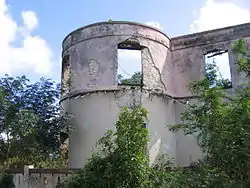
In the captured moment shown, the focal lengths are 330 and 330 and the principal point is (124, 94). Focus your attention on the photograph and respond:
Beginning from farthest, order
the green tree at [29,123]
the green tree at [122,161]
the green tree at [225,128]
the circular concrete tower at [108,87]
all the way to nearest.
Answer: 1. the circular concrete tower at [108,87]
2. the green tree at [29,123]
3. the green tree at [122,161]
4. the green tree at [225,128]

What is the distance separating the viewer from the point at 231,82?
1392 centimetres

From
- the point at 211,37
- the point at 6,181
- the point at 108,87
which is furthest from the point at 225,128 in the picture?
the point at 211,37

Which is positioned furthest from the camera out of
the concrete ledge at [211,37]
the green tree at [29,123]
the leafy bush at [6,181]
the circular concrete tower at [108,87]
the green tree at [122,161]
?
the concrete ledge at [211,37]

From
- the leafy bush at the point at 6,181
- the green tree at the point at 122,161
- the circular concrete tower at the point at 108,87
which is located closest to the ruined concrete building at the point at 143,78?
the circular concrete tower at the point at 108,87

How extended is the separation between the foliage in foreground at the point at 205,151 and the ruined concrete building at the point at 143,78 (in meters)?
4.43

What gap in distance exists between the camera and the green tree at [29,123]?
11.5 metres

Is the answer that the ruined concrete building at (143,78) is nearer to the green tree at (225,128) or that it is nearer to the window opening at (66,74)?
the window opening at (66,74)

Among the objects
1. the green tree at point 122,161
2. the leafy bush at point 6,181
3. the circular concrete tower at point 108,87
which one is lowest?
the leafy bush at point 6,181

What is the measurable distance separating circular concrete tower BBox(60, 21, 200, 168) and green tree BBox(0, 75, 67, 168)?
2.81 ft

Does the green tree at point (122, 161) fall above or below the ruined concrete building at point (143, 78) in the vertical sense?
below

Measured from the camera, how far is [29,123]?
38.2 feet

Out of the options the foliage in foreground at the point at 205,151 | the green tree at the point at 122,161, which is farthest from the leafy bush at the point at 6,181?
the green tree at the point at 122,161

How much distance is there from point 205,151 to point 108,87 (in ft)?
18.9

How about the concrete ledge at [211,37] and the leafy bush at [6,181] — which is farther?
the concrete ledge at [211,37]
